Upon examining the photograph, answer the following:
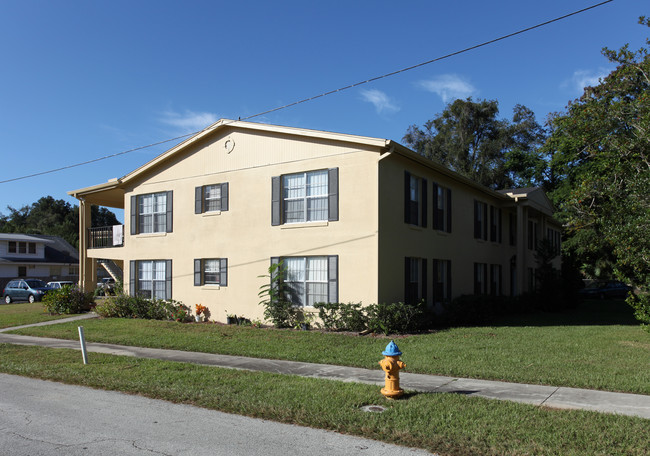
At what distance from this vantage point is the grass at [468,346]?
880 cm

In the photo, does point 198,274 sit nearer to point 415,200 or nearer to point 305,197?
point 305,197

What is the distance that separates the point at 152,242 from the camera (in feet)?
65.6

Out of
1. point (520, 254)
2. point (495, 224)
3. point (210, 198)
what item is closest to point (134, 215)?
point (210, 198)

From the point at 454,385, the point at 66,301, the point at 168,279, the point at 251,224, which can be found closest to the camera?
the point at 454,385

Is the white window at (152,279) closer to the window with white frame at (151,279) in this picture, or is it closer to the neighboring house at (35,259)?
the window with white frame at (151,279)

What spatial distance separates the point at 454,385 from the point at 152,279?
14886mm

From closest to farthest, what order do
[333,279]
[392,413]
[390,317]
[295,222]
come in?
[392,413], [390,317], [333,279], [295,222]

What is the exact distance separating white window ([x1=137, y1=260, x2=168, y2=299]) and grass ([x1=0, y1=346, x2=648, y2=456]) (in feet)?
32.4

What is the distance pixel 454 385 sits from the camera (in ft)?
26.6

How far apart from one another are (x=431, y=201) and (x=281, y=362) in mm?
9462

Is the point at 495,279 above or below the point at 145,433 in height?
above

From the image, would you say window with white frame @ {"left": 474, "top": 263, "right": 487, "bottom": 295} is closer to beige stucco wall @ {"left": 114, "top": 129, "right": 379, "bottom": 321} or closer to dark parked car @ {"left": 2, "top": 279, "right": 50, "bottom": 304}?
beige stucco wall @ {"left": 114, "top": 129, "right": 379, "bottom": 321}

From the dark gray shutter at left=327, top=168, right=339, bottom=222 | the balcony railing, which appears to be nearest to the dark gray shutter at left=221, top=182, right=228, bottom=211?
the dark gray shutter at left=327, top=168, right=339, bottom=222

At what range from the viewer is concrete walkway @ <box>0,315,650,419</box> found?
6883 mm
